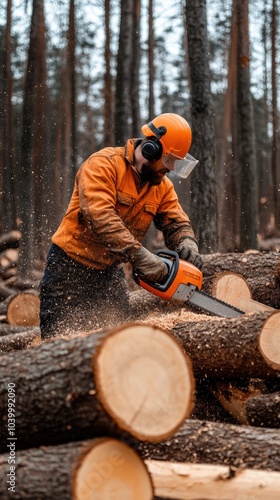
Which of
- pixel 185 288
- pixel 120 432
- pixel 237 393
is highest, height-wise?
pixel 185 288

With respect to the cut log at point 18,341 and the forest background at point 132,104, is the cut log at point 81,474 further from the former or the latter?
the forest background at point 132,104

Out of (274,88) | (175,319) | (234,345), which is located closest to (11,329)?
(175,319)

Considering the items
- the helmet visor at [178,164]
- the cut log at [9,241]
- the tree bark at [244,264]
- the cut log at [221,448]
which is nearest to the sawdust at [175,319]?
the helmet visor at [178,164]

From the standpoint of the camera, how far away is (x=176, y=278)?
4.47 meters

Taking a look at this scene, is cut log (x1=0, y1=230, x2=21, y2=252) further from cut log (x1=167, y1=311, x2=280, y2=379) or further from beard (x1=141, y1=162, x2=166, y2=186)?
cut log (x1=167, y1=311, x2=280, y2=379)

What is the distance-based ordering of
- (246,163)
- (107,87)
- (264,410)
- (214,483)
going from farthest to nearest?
(107,87)
(246,163)
(264,410)
(214,483)

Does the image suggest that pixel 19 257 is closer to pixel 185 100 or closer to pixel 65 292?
pixel 65 292

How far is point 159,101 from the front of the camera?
1496 inches

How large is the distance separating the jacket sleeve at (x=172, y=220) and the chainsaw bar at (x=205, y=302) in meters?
0.78

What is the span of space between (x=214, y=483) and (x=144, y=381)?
51 cm

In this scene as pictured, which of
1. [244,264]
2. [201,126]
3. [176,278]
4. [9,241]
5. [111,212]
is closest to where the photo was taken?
[176,278]

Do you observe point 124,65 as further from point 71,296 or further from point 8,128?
point 71,296

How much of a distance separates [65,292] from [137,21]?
1385 cm

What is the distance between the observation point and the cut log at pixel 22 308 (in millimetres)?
7375
